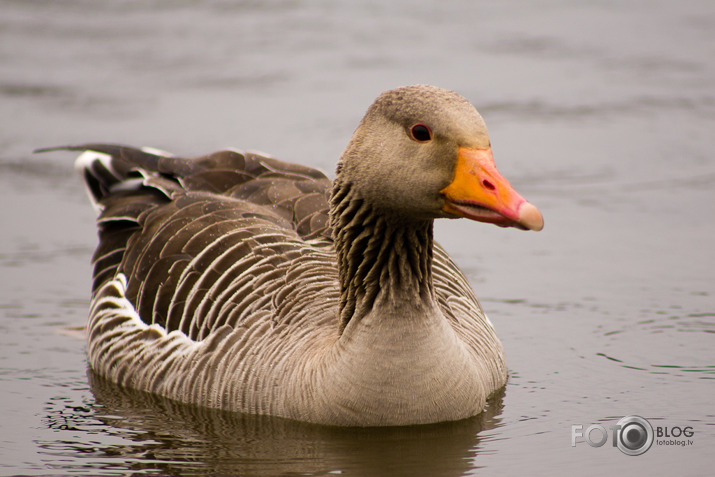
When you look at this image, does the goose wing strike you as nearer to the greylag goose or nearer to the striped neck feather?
the greylag goose

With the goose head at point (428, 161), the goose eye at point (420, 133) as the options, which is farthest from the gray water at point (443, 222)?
the goose eye at point (420, 133)

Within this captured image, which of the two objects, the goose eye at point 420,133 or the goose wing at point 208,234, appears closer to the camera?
the goose eye at point 420,133

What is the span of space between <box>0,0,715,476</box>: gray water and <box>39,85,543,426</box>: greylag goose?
327 millimetres

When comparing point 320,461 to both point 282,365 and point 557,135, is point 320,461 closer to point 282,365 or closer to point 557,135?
point 282,365

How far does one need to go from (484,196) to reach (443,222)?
7009 mm

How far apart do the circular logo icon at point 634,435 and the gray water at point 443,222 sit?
0.10 metres

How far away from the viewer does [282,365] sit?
→ 8508mm

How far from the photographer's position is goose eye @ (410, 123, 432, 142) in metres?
7.57

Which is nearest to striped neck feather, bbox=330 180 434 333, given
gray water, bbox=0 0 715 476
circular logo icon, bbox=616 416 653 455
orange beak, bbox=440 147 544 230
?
orange beak, bbox=440 147 544 230

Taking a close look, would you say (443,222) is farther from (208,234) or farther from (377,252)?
(377,252)

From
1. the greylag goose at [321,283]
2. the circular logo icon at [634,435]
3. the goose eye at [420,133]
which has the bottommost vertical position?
the circular logo icon at [634,435]

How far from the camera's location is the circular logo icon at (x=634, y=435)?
27.4 ft

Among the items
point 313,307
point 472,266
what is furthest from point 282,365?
point 472,266

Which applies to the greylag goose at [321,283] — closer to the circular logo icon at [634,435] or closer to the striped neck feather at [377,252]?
the striped neck feather at [377,252]
